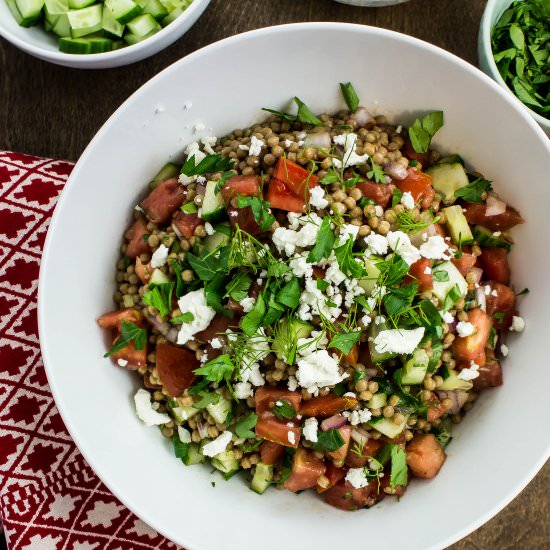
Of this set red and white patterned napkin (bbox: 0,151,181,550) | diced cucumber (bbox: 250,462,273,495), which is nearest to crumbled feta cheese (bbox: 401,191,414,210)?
diced cucumber (bbox: 250,462,273,495)

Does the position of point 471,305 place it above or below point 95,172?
above

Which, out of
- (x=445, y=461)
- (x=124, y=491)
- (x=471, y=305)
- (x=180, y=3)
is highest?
(x=180, y=3)

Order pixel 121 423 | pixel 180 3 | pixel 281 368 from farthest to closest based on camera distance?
pixel 180 3
pixel 121 423
pixel 281 368

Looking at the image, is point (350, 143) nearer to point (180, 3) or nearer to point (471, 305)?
point (471, 305)

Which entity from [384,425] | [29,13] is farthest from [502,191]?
[29,13]

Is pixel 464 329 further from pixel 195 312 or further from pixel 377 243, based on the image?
pixel 195 312

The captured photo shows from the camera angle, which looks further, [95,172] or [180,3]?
[180,3]

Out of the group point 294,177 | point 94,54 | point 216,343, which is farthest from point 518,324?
point 94,54
